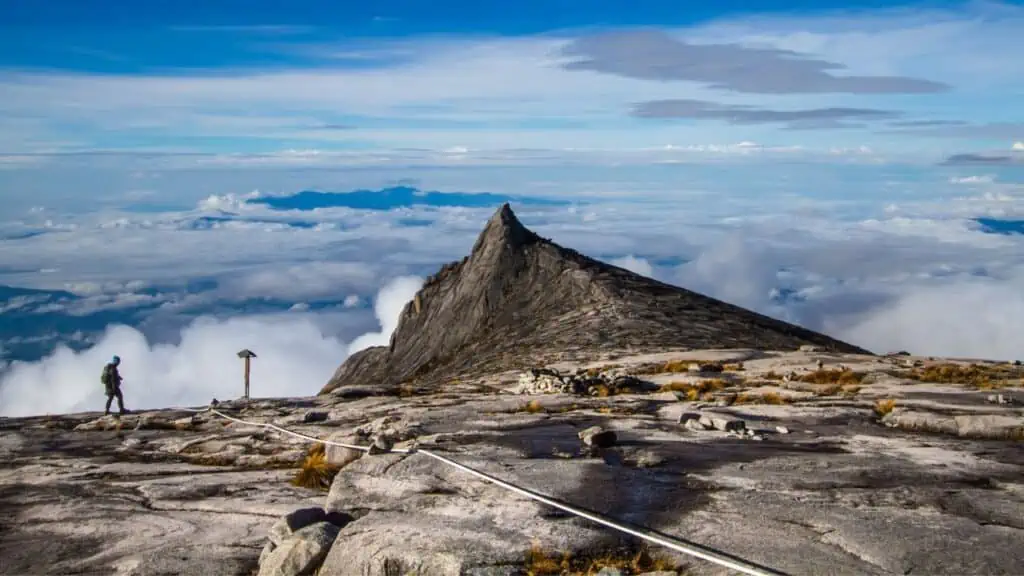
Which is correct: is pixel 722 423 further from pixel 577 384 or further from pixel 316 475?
pixel 577 384

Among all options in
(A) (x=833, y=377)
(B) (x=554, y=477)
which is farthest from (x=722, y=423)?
(A) (x=833, y=377)

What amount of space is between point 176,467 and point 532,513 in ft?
40.6

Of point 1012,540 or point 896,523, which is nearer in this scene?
point 1012,540

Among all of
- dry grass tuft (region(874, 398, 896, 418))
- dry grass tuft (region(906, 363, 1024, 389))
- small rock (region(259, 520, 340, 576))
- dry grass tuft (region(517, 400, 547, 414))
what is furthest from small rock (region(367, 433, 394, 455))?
dry grass tuft (region(906, 363, 1024, 389))

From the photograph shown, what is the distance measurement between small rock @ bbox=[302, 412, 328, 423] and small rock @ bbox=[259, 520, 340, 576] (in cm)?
1538

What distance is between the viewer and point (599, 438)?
727 inches

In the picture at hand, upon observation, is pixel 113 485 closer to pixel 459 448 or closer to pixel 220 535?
pixel 220 535

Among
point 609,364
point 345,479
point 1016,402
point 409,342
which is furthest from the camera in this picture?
point 409,342

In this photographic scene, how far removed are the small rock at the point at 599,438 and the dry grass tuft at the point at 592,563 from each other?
6.84 m

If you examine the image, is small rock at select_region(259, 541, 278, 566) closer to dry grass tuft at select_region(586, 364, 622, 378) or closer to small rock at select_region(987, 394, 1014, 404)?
dry grass tuft at select_region(586, 364, 622, 378)

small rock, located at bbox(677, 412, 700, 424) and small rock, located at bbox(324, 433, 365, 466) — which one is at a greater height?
small rock, located at bbox(677, 412, 700, 424)

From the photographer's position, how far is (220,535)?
48.4 ft

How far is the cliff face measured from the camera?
2023 inches

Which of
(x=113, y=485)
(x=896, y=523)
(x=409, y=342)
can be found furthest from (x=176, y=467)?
(x=409, y=342)
